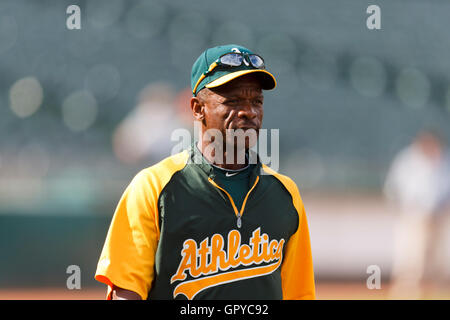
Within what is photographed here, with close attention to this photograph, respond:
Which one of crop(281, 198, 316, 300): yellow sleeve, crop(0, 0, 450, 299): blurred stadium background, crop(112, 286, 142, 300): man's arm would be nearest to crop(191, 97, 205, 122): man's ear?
crop(281, 198, 316, 300): yellow sleeve

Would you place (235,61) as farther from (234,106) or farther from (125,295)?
(125,295)

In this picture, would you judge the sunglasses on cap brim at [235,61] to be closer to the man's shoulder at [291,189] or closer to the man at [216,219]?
the man at [216,219]

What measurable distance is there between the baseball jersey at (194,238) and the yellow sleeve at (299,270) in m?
0.06

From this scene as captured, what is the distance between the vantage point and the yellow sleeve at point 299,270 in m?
2.02

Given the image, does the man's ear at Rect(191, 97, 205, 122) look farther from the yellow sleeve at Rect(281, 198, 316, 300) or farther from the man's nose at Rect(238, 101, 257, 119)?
the yellow sleeve at Rect(281, 198, 316, 300)

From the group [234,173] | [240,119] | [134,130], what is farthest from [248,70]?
[134,130]

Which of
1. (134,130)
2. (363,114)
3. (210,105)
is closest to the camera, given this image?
(210,105)

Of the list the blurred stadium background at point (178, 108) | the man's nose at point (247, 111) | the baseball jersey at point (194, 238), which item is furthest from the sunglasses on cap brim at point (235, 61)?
the blurred stadium background at point (178, 108)

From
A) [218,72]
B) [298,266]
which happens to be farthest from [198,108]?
[298,266]

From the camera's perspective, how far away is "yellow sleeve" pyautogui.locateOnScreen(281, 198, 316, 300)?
2019mm

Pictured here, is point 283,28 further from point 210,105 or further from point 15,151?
point 210,105

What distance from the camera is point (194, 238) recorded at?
1828 millimetres

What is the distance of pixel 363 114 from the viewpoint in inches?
324
